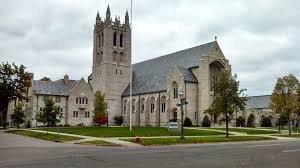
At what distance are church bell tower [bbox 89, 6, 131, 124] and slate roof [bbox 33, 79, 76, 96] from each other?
9.24 m

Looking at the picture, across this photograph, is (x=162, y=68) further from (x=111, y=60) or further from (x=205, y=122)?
(x=205, y=122)

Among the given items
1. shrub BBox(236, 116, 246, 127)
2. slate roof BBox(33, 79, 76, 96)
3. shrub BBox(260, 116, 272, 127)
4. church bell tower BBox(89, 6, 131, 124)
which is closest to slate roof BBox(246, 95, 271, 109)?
shrub BBox(260, 116, 272, 127)

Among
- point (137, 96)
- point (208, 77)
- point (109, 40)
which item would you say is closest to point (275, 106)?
point (208, 77)

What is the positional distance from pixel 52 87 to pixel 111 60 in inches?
632

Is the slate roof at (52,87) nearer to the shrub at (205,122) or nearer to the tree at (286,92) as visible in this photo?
the shrub at (205,122)

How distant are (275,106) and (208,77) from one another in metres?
20.4

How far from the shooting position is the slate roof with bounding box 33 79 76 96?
256 feet

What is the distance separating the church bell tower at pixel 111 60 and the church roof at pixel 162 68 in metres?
2.77

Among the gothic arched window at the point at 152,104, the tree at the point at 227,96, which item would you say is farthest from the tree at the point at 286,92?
the gothic arched window at the point at 152,104

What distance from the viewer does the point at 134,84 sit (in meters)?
87.7

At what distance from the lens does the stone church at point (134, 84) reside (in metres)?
69.6

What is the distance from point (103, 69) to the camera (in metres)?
89.1

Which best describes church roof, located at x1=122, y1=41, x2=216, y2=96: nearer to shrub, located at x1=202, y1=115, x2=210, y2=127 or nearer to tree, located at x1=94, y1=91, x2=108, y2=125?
shrub, located at x1=202, y1=115, x2=210, y2=127

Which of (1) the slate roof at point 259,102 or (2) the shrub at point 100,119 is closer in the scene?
(2) the shrub at point 100,119
